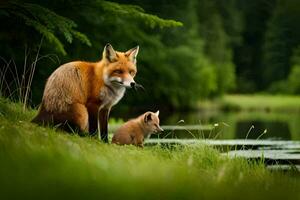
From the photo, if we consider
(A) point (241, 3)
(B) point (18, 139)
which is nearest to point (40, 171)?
(B) point (18, 139)

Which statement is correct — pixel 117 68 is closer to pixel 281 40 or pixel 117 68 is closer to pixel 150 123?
pixel 150 123

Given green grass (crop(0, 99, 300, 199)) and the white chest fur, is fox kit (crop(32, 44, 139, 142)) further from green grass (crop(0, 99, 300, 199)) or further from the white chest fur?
green grass (crop(0, 99, 300, 199))

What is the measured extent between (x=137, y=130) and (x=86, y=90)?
81.4 inches

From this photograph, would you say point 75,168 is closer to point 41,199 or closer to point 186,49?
point 41,199

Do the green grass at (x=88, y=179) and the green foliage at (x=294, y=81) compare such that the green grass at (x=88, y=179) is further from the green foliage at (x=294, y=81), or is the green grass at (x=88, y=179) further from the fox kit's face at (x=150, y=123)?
the green foliage at (x=294, y=81)

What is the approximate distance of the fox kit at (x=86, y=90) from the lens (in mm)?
10148

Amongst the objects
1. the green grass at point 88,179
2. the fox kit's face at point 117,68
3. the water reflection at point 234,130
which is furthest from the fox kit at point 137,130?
the green grass at point 88,179

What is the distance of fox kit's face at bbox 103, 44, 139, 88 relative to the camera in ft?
33.3

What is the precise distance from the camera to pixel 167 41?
4516cm

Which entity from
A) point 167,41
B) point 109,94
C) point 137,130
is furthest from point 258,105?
point 109,94

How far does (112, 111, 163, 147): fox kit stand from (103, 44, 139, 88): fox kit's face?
5.86 ft

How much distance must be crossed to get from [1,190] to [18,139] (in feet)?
4.85

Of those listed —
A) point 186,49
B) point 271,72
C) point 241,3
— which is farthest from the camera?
point 241,3

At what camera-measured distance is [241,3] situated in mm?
101000
